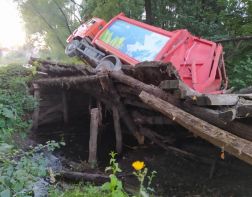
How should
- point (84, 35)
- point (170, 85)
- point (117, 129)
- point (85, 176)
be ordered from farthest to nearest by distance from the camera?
point (84, 35) → point (117, 129) → point (85, 176) → point (170, 85)

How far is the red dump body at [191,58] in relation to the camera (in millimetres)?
6734

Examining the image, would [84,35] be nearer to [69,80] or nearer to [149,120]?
[69,80]

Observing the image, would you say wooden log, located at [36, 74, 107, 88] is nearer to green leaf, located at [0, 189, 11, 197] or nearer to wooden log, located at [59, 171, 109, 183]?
wooden log, located at [59, 171, 109, 183]

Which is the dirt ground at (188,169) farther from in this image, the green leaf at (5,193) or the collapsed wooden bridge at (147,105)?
the green leaf at (5,193)

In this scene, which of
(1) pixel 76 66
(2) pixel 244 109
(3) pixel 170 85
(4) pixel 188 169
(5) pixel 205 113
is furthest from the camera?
(1) pixel 76 66

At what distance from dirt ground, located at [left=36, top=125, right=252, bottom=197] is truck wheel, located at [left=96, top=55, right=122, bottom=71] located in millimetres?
1844

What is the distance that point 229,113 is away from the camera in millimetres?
3912

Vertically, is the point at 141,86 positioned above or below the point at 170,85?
below

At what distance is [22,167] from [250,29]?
641cm

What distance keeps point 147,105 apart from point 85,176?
5.92ft

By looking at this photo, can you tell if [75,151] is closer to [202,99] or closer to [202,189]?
[202,189]

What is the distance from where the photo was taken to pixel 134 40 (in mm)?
7566

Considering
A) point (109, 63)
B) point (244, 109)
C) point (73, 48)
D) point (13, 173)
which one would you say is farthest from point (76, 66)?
point (13, 173)

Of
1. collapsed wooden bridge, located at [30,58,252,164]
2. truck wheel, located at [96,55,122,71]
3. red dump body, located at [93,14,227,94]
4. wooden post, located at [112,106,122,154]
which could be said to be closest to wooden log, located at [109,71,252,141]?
collapsed wooden bridge, located at [30,58,252,164]
